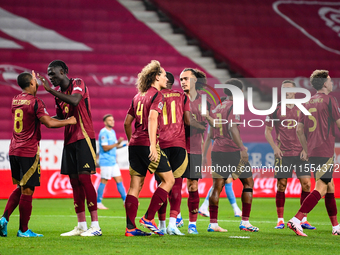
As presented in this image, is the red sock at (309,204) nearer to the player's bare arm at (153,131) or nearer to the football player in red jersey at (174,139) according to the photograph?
the football player in red jersey at (174,139)

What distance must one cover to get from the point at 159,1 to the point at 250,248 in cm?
1685

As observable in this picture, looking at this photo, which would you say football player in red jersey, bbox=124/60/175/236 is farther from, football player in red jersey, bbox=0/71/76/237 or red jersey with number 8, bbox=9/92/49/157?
red jersey with number 8, bbox=9/92/49/157

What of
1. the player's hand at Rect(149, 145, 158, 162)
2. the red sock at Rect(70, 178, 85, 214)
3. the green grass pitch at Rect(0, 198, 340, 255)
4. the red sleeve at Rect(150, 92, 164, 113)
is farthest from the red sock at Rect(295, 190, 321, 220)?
the red sock at Rect(70, 178, 85, 214)

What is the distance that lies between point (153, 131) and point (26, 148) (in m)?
1.57

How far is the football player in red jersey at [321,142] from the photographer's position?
19.8ft

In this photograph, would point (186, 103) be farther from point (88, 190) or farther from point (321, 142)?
point (321, 142)

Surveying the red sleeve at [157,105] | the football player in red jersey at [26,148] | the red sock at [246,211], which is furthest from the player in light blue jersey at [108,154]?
the red sleeve at [157,105]

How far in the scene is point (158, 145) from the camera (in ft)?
18.4

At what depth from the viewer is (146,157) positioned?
5.57 m

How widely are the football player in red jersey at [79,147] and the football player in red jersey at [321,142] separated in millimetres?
2538

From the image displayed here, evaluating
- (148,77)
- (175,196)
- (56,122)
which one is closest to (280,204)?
(175,196)

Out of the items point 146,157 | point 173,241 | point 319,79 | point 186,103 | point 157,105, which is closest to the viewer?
point 173,241

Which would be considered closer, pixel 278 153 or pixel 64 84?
pixel 64 84

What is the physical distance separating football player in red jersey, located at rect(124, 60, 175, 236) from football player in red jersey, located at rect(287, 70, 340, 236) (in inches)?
68.3
